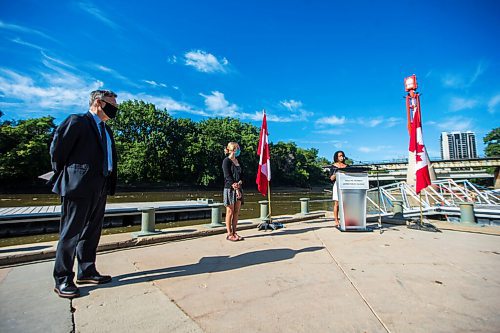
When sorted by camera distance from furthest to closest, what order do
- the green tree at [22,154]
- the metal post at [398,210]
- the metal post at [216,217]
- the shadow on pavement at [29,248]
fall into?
the green tree at [22,154] < the metal post at [398,210] < the metal post at [216,217] < the shadow on pavement at [29,248]

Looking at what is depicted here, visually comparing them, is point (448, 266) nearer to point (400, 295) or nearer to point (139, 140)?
point (400, 295)

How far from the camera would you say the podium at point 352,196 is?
551 centimetres

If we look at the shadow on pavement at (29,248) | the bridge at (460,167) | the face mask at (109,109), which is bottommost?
the shadow on pavement at (29,248)

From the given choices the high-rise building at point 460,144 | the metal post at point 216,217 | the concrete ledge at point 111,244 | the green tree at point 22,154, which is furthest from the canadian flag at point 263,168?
the high-rise building at point 460,144

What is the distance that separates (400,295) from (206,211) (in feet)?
39.4

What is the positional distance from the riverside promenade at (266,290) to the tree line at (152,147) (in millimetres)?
37730

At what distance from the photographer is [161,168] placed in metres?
42.4

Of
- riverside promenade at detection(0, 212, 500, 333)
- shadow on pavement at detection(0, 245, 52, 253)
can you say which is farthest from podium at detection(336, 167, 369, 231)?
shadow on pavement at detection(0, 245, 52, 253)

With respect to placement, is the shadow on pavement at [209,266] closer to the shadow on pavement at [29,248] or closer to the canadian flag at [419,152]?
the shadow on pavement at [29,248]

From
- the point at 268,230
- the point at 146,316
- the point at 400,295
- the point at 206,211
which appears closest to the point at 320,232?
the point at 268,230

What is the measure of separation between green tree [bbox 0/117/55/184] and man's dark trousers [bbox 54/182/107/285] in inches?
1437

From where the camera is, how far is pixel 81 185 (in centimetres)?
244

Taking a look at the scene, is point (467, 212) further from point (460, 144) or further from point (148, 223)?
point (460, 144)

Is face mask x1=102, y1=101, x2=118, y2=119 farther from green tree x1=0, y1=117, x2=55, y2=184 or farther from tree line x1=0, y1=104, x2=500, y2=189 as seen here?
tree line x1=0, y1=104, x2=500, y2=189
